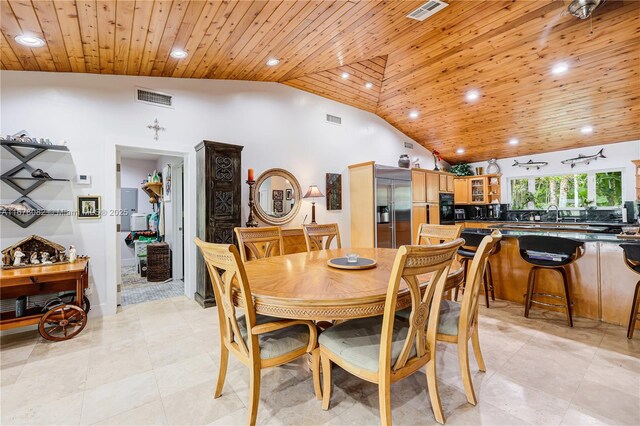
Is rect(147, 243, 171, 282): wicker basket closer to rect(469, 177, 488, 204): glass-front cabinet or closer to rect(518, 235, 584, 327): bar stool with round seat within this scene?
rect(518, 235, 584, 327): bar stool with round seat

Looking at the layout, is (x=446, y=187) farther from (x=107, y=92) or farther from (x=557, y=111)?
(x=107, y=92)

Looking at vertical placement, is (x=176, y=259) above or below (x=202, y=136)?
below

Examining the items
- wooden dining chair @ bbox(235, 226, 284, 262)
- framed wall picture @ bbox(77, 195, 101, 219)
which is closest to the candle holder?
wooden dining chair @ bbox(235, 226, 284, 262)

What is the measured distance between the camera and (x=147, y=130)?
3.62 meters

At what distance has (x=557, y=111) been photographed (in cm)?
466

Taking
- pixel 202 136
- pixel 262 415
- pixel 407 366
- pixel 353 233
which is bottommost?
pixel 262 415

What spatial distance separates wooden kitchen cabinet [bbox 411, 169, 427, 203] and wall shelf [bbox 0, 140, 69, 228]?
548cm

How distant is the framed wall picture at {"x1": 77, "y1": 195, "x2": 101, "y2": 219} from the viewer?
325 centimetres

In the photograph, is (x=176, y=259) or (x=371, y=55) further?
(x=176, y=259)

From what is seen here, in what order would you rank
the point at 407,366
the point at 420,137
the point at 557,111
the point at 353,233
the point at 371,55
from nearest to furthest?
the point at 407,366 → the point at 371,55 → the point at 557,111 → the point at 353,233 → the point at 420,137

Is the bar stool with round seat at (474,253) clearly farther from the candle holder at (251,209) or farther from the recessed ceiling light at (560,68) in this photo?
the candle holder at (251,209)

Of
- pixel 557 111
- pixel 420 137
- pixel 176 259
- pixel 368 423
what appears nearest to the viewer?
pixel 368 423

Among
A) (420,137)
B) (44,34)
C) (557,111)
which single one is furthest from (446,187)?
(44,34)

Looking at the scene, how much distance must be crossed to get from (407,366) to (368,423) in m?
0.44
